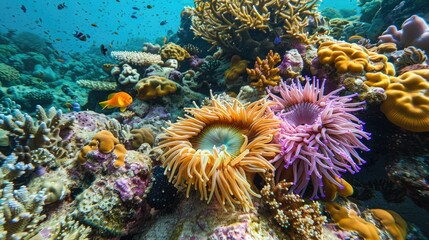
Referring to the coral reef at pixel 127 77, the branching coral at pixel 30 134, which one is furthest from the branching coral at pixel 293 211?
the coral reef at pixel 127 77

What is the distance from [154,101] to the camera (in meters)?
5.82

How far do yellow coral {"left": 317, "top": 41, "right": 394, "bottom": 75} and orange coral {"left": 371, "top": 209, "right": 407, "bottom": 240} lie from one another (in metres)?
2.01

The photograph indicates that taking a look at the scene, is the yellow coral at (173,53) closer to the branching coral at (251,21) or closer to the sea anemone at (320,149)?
the branching coral at (251,21)

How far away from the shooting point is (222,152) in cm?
251

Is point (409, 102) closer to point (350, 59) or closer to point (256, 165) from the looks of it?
point (350, 59)

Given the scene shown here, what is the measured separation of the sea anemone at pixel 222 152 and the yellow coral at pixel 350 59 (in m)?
1.58

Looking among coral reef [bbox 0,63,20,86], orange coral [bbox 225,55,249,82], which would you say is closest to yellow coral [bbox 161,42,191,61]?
orange coral [bbox 225,55,249,82]

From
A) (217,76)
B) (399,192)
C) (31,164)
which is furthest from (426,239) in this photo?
(31,164)

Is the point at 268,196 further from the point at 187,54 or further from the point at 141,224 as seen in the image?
the point at 187,54

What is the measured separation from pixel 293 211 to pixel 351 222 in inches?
34.0

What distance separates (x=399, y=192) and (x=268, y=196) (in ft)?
6.78

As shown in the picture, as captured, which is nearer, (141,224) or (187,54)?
(141,224)

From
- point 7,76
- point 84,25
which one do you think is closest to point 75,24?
point 84,25

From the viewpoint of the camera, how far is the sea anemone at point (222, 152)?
2309mm
